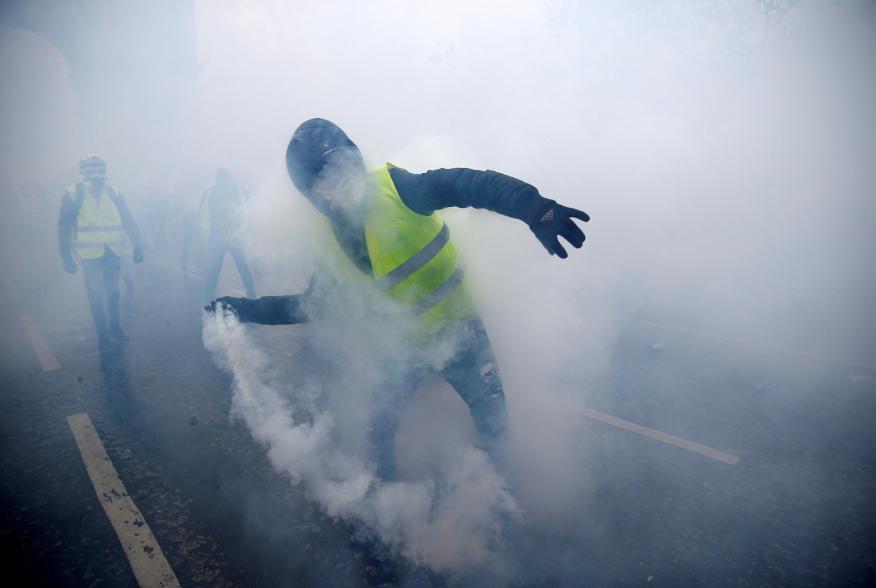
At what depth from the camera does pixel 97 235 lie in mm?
5418

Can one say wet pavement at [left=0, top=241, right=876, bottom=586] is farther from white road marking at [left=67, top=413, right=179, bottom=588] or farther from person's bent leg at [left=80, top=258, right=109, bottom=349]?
person's bent leg at [left=80, top=258, right=109, bottom=349]

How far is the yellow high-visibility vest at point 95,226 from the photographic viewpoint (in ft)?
17.7

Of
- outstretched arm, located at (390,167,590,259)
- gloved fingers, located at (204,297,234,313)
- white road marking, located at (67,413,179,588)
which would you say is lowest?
white road marking, located at (67,413,179,588)

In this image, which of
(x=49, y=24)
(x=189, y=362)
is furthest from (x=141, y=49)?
(x=189, y=362)

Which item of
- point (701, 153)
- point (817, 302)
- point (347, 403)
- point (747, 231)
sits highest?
point (701, 153)

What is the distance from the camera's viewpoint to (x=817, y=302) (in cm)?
657

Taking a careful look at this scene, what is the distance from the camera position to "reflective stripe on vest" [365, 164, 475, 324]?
6.99ft

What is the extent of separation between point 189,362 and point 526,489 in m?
3.80

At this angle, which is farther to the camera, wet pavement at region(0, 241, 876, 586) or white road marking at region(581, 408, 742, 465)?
white road marking at region(581, 408, 742, 465)

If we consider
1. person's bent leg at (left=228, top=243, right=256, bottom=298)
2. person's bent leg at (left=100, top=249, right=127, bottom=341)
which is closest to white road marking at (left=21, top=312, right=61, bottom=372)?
person's bent leg at (left=100, top=249, right=127, bottom=341)

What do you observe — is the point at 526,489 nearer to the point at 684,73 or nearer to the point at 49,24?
the point at 684,73

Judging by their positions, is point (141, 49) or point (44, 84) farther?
point (44, 84)

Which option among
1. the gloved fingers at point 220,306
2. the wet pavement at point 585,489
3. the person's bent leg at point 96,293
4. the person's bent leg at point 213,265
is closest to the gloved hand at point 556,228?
the wet pavement at point 585,489

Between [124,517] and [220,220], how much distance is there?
407 centimetres
